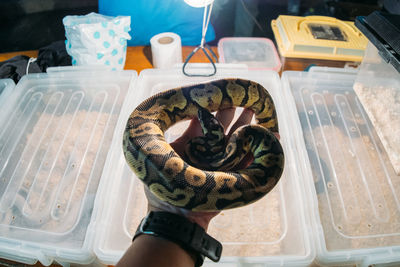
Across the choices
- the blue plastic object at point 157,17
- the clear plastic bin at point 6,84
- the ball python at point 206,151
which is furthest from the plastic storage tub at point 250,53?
the clear plastic bin at point 6,84

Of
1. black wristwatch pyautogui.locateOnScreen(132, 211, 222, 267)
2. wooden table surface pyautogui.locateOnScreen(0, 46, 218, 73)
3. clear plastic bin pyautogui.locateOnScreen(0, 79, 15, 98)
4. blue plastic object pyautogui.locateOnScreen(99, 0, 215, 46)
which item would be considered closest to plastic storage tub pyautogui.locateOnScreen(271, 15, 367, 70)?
wooden table surface pyautogui.locateOnScreen(0, 46, 218, 73)

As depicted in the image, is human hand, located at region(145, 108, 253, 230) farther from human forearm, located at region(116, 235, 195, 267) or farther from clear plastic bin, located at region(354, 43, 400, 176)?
clear plastic bin, located at region(354, 43, 400, 176)

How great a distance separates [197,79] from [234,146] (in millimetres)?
728

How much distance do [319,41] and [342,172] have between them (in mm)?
1051

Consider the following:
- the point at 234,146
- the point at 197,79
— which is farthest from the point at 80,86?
the point at 234,146

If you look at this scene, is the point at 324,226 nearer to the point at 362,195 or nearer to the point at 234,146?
the point at 362,195

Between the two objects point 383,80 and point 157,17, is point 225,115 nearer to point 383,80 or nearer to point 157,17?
point 383,80

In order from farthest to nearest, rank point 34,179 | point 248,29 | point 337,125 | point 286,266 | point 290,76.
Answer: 1. point 248,29
2. point 290,76
3. point 337,125
4. point 34,179
5. point 286,266

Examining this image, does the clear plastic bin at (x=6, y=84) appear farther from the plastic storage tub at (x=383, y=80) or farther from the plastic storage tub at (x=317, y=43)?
the plastic storage tub at (x=383, y=80)

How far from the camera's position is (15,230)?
135 centimetres

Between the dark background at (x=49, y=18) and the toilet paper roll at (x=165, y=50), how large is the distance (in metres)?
1.44

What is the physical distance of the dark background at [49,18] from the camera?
3.59 metres

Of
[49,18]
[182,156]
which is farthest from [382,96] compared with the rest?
[49,18]

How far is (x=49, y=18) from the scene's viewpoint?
3961 millimetres
